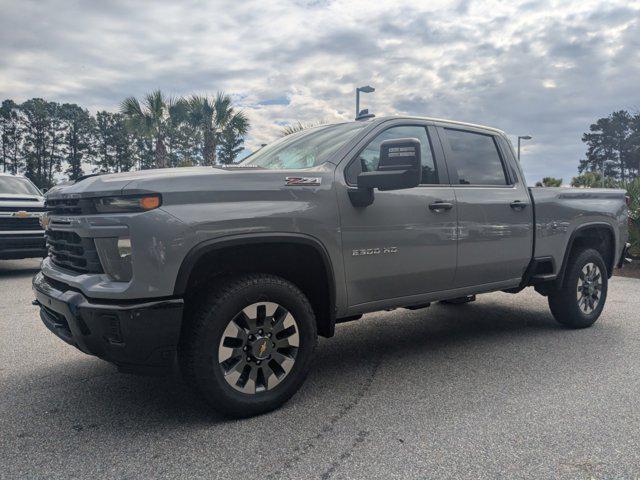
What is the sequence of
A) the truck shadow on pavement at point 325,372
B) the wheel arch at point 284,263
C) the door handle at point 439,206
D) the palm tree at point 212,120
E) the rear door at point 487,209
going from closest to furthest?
the wheel arch at point 284,263 → the truck shadow on pavement at point 325,372 → the door handle at point 439,206 → the rear door at point 487,209 → the palm tree at point 212,120

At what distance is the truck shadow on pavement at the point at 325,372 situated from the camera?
313 cm

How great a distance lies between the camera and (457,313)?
6.18 meters

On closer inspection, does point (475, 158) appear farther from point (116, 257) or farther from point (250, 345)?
point (116, 257)

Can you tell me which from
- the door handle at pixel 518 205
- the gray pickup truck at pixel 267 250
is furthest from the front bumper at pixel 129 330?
the door handle at pixel 518 205

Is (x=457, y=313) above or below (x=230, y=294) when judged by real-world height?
below

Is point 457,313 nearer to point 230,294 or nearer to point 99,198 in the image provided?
point 230,294

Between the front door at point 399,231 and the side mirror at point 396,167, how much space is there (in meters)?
0.23

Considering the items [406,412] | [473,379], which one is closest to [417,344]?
[473,379]

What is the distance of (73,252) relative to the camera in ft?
9.90

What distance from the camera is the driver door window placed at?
3518 millimetres

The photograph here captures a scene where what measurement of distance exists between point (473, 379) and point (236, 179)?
2.27 m

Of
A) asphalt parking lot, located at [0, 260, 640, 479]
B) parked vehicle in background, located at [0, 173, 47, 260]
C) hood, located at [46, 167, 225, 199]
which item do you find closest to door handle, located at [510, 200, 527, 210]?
asphalt parking lot, located at [0, 260, 640, 479]

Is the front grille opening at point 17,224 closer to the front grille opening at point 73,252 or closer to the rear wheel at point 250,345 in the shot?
the front grille opening at point 73,252

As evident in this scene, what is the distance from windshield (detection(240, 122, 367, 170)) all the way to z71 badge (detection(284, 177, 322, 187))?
27 cm
